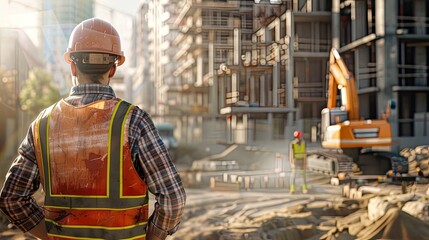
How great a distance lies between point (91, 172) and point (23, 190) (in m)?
0.30

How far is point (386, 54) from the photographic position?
20.8 ft

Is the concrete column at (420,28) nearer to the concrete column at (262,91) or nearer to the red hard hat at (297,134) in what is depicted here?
the red hard hat at (297,134)

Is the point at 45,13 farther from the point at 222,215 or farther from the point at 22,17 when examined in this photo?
the point at 222,215

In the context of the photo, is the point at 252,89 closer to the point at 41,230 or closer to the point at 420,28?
the point at 420,28

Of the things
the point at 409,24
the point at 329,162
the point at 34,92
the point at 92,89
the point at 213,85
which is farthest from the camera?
the point at 34,92

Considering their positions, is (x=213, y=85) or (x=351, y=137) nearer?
(x=213, y=85)

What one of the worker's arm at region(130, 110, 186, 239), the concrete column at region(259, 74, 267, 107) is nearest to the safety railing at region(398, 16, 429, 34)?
the concrete column at region(259, 74, 267, 107)

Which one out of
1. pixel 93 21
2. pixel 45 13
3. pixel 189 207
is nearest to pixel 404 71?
pixel 189 207

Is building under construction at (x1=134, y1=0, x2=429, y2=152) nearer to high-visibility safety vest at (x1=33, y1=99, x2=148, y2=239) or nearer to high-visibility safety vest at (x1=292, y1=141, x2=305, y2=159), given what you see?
high-visibility safety vest at (x1=292, y1=141, x2=305, y2=159)

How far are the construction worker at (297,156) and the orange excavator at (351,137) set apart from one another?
0.75ft

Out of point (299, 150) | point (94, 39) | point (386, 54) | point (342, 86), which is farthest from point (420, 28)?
point (94, 39)

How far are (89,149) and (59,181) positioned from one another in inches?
6.7

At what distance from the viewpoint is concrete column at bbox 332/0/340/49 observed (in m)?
5.38

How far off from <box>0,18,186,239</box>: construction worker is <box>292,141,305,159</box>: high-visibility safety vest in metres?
4.10
